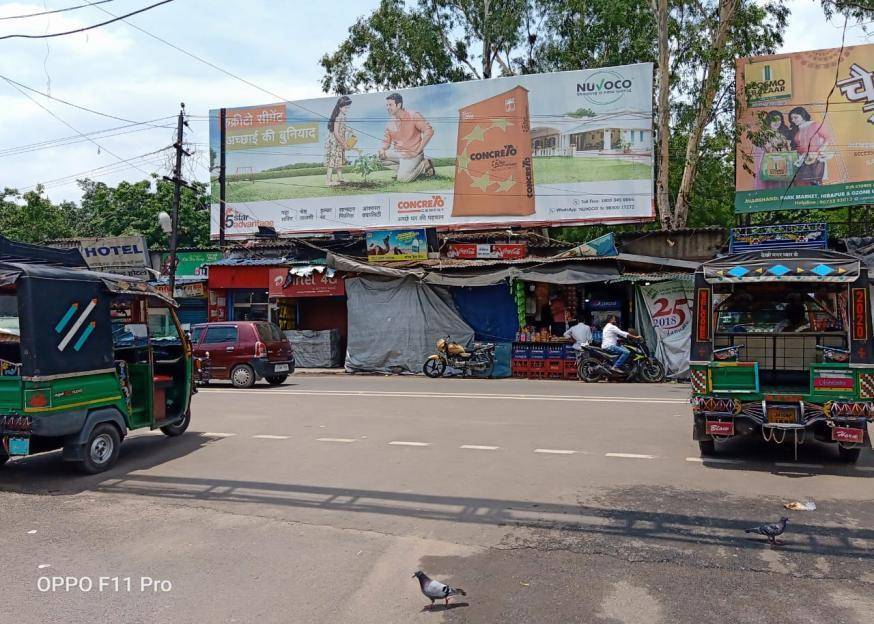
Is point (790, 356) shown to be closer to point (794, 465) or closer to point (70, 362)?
point (794, 465)

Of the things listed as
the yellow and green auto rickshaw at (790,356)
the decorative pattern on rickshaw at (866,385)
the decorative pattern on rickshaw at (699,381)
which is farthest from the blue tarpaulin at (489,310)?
the decorative pattern on rickshaw at (866,385)

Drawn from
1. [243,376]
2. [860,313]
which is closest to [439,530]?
[860,313]

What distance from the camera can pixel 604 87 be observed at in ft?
71.2

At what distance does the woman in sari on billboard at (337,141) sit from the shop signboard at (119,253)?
24.1 ft

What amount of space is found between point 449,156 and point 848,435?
17.6m

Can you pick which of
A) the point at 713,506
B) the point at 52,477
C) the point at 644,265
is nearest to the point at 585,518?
the point at 713,506

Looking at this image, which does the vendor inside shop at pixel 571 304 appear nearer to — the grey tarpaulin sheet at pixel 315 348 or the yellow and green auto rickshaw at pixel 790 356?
the grey tarpaulin sheet at pixel 315 348

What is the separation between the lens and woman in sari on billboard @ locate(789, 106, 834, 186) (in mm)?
19891

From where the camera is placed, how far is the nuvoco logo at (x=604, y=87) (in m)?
21.5

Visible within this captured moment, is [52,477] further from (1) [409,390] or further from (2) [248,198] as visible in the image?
(2) [248,198]

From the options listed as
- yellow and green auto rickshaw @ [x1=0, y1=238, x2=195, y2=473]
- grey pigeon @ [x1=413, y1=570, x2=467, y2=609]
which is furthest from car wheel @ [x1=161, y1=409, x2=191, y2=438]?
grey pigeon @ [x1=413, y1=570, x2=467, y2=609]

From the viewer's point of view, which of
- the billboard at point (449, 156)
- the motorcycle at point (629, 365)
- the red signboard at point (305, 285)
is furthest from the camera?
the red signboard at point (305, 285)

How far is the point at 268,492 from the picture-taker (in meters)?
6.83

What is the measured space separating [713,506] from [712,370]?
2.21 meters
